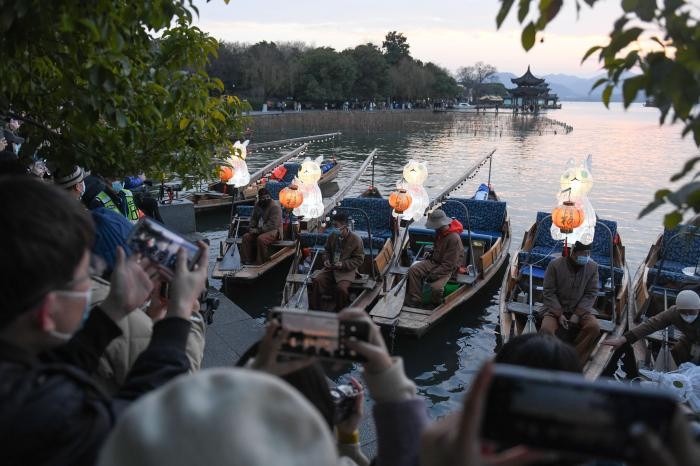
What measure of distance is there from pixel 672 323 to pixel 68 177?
20.0 ft

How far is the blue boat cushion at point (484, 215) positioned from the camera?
11.7 m

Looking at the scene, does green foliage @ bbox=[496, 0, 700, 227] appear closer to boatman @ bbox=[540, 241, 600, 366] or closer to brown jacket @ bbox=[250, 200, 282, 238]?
boatman @ bbox=[540, 241, 600, 366]

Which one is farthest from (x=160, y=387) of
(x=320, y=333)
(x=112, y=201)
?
(x=112, y=201)

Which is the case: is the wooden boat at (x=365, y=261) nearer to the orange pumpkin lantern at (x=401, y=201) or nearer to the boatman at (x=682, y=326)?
the orange pumpkin lantern at (x=401, y=201)

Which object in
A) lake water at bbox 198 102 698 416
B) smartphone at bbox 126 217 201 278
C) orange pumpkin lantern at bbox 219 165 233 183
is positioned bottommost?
lake water at bbox 198 102 698 416

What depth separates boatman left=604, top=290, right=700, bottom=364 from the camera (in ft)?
18.8

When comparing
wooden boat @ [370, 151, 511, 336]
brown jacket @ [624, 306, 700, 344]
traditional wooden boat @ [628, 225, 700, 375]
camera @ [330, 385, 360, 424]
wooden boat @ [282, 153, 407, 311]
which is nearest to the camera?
camera @ [330, 385, 360, 424]

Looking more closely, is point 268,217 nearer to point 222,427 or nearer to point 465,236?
point 465,236

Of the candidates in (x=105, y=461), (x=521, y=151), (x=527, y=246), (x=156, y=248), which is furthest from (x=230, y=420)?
(x=521, y=151)

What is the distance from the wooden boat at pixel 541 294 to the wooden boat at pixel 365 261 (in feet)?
6.54

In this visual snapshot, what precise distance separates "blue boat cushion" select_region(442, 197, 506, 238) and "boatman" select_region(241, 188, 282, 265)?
146 inches

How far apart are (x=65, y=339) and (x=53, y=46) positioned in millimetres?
3001

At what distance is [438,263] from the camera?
28.3ft

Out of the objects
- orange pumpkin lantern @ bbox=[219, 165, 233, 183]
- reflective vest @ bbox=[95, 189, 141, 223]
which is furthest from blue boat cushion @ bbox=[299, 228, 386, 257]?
reflective vest @ bbox=[95, 189, 141, 223]
